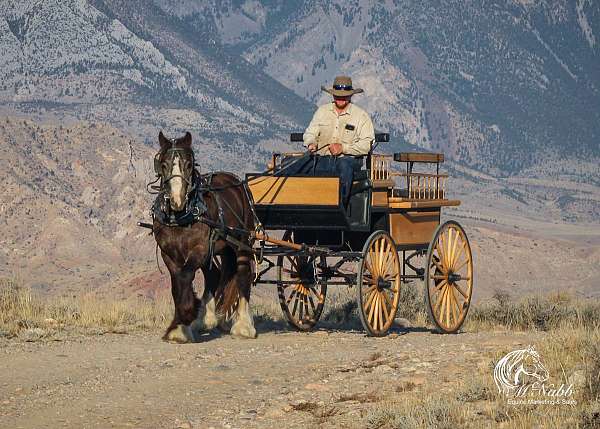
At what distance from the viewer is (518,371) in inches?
447

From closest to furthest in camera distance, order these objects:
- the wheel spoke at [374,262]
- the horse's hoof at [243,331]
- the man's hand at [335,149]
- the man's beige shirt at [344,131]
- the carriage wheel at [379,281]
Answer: the horse's hoof at [243,331]
the carriage wheel at [379,281]
the wheel spoke at [374,262]
the man's hand at [335,149]
the man's beige shirt at [344,131]

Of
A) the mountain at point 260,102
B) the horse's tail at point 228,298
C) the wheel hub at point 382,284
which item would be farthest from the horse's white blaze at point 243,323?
the mountain at point 260,102

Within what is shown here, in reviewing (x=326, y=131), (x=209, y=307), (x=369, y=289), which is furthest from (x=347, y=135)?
(x=209, y=307)

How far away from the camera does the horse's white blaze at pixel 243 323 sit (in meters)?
15.2

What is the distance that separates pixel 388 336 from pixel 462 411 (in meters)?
5.44

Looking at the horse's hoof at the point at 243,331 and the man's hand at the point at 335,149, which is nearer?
the horse's hoof at the point at 243,331

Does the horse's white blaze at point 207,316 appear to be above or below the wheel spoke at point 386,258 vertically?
below

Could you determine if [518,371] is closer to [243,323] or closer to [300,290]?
[243,323]

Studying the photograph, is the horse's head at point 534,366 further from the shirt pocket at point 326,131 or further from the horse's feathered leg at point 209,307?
the shirt pocket at point 326,131

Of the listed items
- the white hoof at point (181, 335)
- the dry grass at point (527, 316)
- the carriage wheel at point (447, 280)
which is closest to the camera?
the white hoof at point (181, 335)

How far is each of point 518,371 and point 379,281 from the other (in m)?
4.19

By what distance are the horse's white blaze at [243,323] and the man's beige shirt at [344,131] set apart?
193cm

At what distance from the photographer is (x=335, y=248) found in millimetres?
16297

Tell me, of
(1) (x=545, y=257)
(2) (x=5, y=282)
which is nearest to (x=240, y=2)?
(1) (x=545, y=257)
